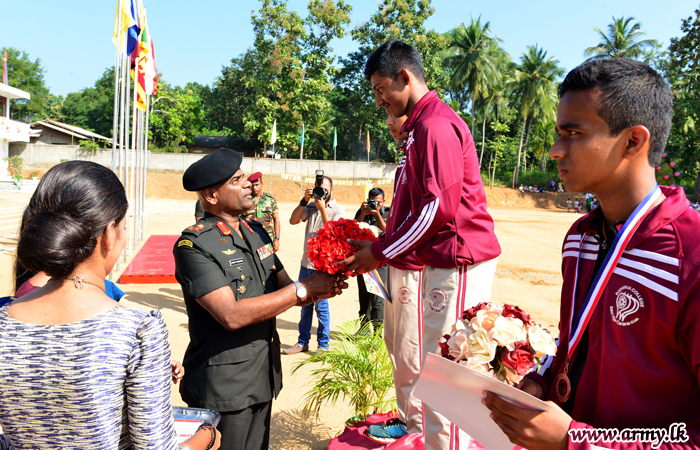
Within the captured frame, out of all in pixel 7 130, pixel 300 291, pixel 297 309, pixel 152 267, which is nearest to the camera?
pixel 300 291

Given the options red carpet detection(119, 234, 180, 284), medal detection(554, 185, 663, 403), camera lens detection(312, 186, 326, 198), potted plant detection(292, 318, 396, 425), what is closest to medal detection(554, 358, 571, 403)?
medal detection(554, 185, 663, 403)

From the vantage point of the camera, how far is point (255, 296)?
8.27ft

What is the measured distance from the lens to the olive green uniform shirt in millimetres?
2342

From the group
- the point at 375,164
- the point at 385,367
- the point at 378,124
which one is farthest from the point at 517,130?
the point at 385,367

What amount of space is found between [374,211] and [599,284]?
4822mm

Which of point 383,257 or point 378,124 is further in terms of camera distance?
point 378,124

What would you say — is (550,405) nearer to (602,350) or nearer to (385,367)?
(602,350)

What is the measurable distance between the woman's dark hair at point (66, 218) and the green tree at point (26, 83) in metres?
64.9

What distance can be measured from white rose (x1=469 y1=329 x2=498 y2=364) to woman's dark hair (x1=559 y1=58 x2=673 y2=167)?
0.76 metres

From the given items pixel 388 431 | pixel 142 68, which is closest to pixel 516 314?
pixel 388 431

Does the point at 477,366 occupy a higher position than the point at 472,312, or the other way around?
the point at 472,312

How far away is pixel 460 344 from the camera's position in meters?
1.48

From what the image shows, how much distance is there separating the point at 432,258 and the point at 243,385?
132 centimetres

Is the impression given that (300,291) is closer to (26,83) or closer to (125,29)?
(125,29)
